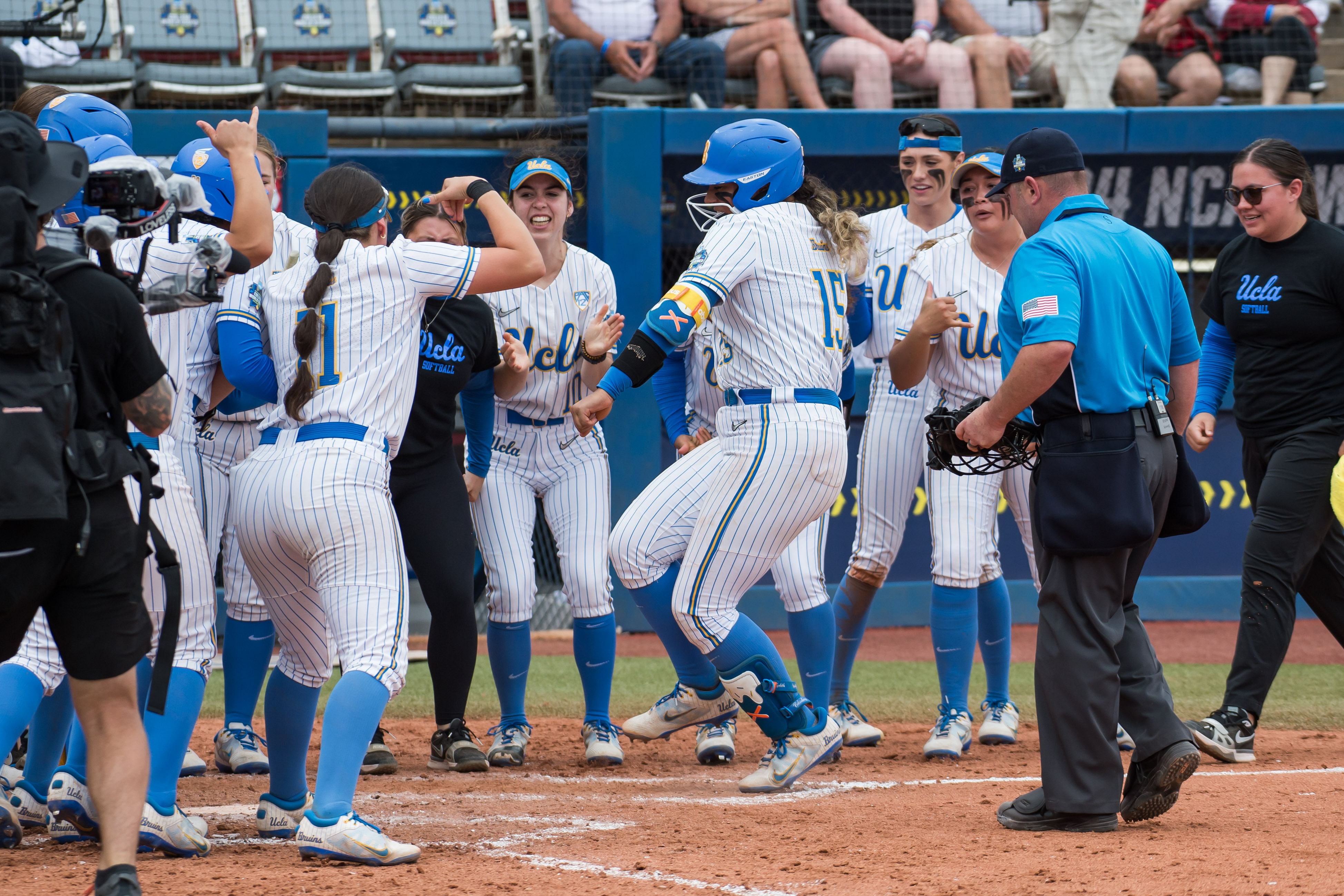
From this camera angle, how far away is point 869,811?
409cm

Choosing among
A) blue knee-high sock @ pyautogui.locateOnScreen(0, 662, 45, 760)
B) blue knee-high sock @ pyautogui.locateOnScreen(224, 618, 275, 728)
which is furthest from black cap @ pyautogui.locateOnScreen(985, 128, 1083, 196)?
blue knee-high sock @ pyautogui.locateOnScreen(0, 662, 45, 760)

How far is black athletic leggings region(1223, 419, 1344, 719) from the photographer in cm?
495

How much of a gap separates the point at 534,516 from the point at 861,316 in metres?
1.38

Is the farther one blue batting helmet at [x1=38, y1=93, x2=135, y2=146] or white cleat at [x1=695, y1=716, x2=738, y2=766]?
white cleat at [x1=695, y1=716, x2=738, y2=766]

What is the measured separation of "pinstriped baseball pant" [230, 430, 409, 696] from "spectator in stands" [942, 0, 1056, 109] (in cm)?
715

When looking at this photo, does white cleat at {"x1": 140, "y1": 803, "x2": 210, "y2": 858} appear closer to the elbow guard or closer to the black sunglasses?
the elbow guard

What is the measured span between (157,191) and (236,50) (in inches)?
301

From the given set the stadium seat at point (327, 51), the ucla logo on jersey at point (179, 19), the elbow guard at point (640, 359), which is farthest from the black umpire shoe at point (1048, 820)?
the ucla logo on jersey at point (179, 19)

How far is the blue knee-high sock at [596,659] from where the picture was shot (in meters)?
5.11

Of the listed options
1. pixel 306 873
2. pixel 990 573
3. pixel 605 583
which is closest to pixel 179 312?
pixel 306 873

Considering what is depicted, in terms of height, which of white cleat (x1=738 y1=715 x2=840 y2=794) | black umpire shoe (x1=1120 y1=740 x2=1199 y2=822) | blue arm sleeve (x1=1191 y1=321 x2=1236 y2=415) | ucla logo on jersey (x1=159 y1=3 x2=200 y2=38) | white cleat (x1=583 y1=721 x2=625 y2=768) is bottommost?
white cleat (x1=583 y1=721 x2=625 y2=768)

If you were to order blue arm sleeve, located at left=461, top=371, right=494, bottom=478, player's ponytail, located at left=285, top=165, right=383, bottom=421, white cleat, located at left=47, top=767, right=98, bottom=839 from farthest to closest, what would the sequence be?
blue arm sleeve, located at left=461, top=371, right=494, bottom=478, white cleat, located at left=47, top=767, right=98, bottom=839, player's ponytail, located at left=285, top=165, right=383, bottom=421

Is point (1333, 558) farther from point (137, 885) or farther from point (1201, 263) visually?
point (1201, 263)

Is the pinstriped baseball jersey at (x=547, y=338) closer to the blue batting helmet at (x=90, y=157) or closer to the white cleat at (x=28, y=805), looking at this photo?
the blue batting helmet at (x=90, y=157)
